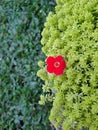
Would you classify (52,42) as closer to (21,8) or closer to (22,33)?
(22,33)

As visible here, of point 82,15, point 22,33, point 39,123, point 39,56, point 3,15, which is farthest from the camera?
point 3,15

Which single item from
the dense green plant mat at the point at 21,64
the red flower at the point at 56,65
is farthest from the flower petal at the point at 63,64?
the dense green plant mat at the point at 21,64

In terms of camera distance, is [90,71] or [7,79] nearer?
[90,71]

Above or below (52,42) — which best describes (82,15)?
above

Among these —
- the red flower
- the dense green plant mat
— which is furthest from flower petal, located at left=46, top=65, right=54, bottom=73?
the dense green plant mat

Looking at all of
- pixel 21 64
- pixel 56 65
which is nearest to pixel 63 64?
pixel 56 65

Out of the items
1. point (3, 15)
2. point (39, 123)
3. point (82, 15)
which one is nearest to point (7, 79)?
point (39, 123)

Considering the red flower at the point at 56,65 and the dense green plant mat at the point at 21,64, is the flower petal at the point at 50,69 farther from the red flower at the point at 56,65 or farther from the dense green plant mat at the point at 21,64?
the dense green plant mat at the point at 21,64
